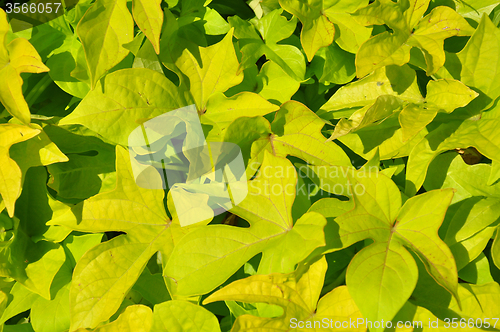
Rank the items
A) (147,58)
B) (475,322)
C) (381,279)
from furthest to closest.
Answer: (147,58) → (475,322) → (381,279)

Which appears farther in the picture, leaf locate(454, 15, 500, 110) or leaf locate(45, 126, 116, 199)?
leaf locate(45, 126, 116, 199)

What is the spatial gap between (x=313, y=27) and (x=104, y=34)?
544 millimetres

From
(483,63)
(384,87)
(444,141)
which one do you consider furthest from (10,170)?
(483,63)

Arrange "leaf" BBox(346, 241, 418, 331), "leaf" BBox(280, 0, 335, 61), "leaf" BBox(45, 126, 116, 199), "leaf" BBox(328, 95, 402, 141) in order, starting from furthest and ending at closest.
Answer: "leaf" BBox(45, 126, 116, 199) < "leaf" BBox(280, 0, 335, 61) < "leaf" BBox(328, 95, 402, 141) < "leaf" BBox(346, 241, 418, 331)

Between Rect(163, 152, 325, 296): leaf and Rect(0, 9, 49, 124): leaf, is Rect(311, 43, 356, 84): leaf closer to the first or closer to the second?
Rect(163, 152, 325, 296): leaf

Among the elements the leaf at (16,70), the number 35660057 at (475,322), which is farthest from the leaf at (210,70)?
the number 35660057 at (475,322)

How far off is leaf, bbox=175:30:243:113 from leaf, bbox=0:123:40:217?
41 cm

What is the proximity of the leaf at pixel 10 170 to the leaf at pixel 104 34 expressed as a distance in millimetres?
230

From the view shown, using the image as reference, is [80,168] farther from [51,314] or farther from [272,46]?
[272,46]

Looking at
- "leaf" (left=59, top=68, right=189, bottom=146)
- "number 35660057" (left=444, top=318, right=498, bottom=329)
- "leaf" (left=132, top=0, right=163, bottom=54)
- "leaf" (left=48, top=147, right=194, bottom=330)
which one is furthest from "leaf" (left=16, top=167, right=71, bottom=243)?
"number 35660057" (left=444, top=318, right=498, bottom=329)

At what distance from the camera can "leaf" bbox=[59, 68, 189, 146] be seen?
814 millimetres

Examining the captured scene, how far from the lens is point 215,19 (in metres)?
1.02

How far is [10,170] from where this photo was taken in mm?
846

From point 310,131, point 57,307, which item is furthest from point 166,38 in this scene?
point 57,307
